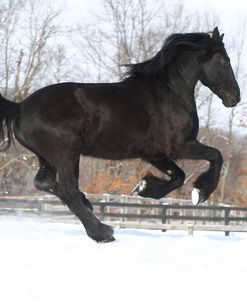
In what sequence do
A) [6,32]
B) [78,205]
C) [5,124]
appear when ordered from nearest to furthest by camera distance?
[78,205]
[5,124]
[6,32]

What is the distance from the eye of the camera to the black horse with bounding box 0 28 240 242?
226 inches

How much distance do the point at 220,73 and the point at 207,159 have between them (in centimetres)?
96

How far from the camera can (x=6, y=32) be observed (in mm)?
25734

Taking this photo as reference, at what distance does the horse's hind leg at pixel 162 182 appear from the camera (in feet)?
20.2

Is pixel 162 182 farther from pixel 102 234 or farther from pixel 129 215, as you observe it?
pixel 129 215

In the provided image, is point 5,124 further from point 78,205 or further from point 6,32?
point 6,32

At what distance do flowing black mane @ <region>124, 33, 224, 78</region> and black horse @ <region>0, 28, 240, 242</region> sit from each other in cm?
1

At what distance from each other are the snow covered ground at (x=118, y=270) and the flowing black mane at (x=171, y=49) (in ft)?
5.84

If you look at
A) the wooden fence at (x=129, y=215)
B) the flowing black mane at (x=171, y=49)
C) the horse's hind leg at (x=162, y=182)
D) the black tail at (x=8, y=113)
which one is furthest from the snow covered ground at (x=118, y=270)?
the wooden fence at (x=129, y=215)

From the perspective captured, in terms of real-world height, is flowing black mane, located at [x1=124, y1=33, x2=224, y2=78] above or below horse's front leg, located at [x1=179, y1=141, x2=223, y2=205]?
above

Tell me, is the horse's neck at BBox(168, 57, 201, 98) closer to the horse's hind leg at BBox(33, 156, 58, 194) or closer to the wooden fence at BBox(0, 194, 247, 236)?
the horse's hind leg at BBox(33, 156, 58, 194)

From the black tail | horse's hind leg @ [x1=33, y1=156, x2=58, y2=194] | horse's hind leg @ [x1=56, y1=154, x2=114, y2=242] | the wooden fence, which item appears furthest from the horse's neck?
the wooden fence

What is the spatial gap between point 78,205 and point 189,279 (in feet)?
6.04

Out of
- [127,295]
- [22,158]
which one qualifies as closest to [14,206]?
[22,158]
